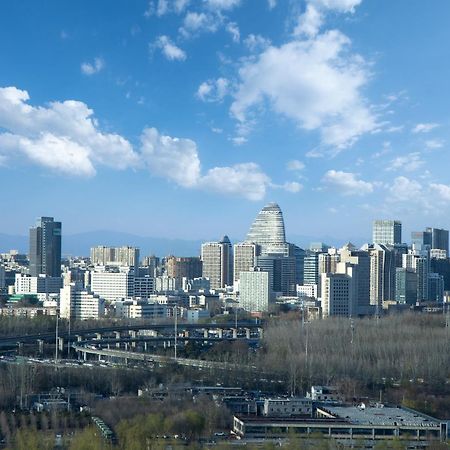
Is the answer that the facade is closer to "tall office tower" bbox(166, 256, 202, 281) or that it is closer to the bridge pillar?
"tall office tower" bbox(166, 256, 202, 281)

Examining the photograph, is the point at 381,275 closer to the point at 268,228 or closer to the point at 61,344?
the point at 61,344

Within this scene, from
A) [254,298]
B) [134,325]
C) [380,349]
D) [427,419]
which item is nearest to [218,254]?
[254,298]

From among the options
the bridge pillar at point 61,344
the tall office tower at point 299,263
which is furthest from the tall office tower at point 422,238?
the bridge pillar at point 61,344

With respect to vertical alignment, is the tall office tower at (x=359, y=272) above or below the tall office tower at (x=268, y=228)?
below

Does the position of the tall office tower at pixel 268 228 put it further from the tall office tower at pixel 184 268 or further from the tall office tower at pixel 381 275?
the tall office tower at pixel 381 275

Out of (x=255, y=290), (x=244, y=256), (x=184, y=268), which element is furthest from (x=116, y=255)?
(x=255, y=290)

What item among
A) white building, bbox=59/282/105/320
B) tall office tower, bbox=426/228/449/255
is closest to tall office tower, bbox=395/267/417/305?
white building, bbox=59/282/105/320
